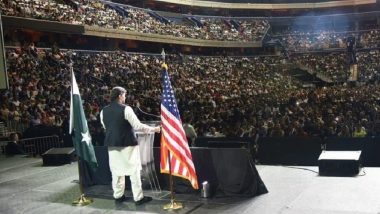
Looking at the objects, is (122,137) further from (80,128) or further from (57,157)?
(57,157)

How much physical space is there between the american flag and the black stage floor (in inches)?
20.0

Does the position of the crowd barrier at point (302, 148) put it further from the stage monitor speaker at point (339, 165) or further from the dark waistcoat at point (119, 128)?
the dark waistcoat at point (119, 128)

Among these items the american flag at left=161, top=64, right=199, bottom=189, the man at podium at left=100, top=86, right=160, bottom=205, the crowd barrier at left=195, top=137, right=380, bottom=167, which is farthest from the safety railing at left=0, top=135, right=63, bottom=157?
the american flag at left=161, top=64, right=199, bottom=189

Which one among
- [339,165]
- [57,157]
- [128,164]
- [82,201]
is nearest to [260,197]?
[339,165]

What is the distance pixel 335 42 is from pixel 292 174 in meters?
39.6

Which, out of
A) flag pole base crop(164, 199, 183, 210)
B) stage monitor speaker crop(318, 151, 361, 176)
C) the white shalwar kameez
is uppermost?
the white shalwar kameez

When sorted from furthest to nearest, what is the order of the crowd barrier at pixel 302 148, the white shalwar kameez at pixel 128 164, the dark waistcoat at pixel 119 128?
1. the crowd barrier at pixel 302 148
2. the white shalwar kameez at pixel 128 164
3. the dark waistcoat at pixel 119 128

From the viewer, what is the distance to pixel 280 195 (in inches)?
255

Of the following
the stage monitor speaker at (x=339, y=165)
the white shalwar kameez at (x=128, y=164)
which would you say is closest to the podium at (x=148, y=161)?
the white shalwar kameez at (x=128, y=164)

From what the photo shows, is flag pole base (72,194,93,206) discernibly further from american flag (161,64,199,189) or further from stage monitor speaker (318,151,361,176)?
stage monitor speaker (318,151,361,176)

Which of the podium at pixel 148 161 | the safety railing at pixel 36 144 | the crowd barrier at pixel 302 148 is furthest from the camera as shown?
the safety railing at pixel 36 144

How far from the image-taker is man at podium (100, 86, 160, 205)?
6.25m

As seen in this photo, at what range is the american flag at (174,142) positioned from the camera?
6.28 meters

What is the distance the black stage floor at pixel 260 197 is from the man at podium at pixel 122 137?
1.56ft
